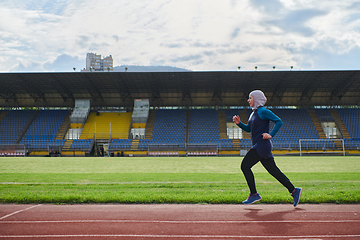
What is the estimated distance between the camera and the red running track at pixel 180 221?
14.8 ft

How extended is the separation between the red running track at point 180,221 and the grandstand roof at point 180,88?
122 feet

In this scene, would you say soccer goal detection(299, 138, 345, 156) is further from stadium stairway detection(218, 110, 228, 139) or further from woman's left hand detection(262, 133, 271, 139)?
woman's left hand detection(262, 133, 271, 139)

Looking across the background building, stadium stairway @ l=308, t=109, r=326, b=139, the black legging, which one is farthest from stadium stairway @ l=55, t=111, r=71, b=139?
the background building

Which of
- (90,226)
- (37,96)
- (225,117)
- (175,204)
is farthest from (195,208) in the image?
(37,96)

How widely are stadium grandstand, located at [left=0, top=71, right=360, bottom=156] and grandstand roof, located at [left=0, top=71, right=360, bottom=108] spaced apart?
0.16m

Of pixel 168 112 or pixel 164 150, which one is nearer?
pixel 164 150

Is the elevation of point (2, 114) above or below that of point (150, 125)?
above

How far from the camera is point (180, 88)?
4816cm

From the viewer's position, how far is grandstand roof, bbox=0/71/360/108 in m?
43.2

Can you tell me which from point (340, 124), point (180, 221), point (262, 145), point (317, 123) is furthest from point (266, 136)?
point (340, 124)

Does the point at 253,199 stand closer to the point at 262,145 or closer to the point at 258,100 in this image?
the point at 262,145

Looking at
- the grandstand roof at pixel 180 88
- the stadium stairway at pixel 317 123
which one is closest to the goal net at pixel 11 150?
the grandstand roof at pixel 180 88

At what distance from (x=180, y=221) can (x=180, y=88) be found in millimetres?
43571

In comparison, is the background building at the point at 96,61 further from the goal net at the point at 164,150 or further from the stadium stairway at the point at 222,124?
the goal net at the point at 164,150
